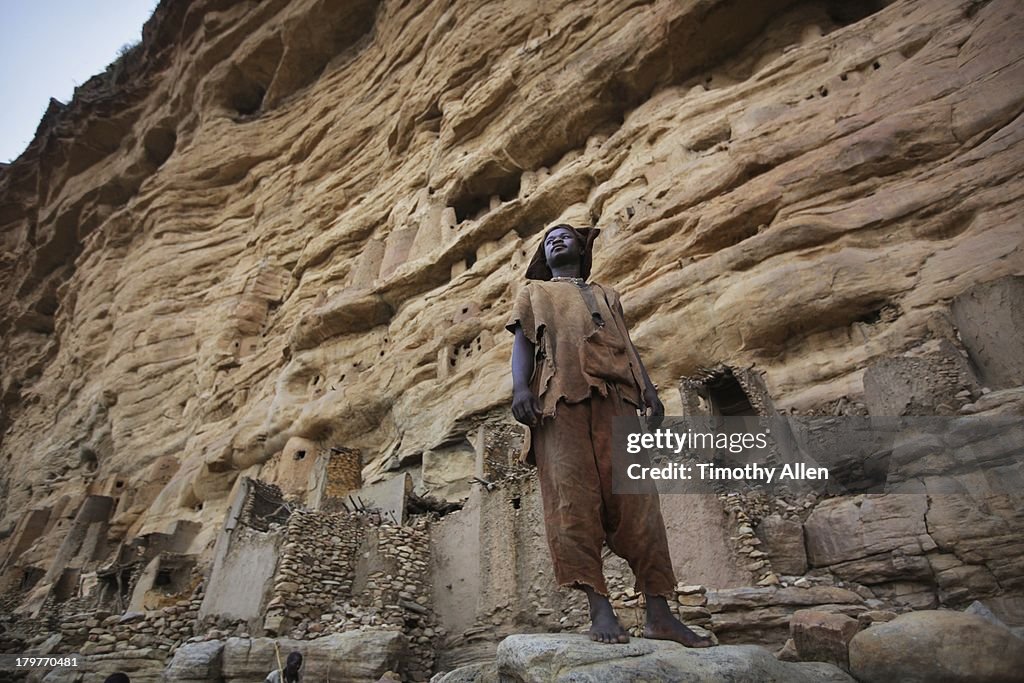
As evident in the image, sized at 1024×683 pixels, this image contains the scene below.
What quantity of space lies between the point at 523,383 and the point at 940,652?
6.83ft

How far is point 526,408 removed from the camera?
319 cm

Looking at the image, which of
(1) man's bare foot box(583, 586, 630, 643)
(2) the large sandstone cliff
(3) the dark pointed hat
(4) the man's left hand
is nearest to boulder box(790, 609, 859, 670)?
(1) man's bare foot box(583, 586, 630, 643)

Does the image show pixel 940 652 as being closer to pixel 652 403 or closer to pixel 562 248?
pixel 652 403

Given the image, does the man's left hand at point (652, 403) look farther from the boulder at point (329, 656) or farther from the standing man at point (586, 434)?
the boulder at point (329, 656)

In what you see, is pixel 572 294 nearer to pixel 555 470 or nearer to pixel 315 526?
pixel 555 470

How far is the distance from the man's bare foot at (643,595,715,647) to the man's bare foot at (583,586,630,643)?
8.0 inches

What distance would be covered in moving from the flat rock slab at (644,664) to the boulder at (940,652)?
152 millimetres

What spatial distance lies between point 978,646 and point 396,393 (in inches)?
569

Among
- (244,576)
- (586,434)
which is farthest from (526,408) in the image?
(244,576)

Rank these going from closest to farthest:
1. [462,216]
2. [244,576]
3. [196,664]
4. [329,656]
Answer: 1. [329,656]
2. [196,664]
3. [244,576]
4. [462,216]

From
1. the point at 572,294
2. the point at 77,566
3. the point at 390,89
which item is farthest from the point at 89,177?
the point at 572,294

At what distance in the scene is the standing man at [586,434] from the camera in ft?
9.41

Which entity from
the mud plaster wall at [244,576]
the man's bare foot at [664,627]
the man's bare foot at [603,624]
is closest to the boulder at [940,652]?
the man's bare foot at [664,627]

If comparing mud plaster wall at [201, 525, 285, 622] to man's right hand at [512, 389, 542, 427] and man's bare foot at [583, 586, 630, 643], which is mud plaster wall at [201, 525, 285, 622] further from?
man's bare foot at [583, 586, 630, 643]
